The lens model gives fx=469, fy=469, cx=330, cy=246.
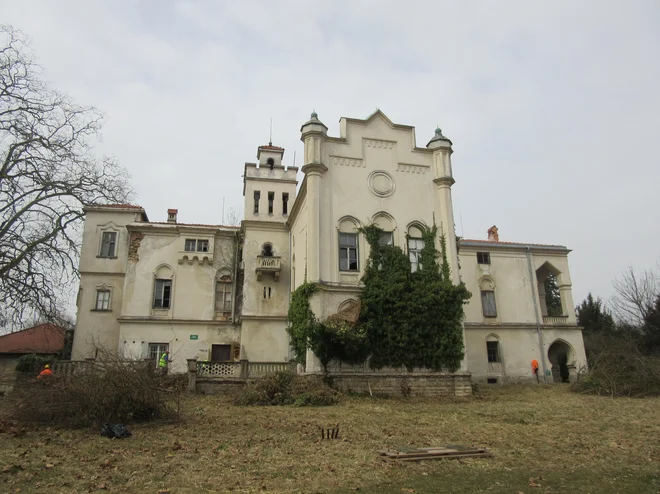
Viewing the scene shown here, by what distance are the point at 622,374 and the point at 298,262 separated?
17.1m

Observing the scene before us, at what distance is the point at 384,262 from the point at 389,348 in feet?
13.9

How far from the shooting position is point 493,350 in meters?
32.6

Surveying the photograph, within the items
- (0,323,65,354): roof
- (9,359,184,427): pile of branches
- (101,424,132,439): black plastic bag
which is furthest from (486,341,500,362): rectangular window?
(0,323,65,354): roof

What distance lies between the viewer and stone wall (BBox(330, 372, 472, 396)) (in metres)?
20.8

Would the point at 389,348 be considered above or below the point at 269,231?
below

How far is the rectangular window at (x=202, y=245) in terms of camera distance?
106ft

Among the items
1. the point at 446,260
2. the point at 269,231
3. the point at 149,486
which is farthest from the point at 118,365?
the point at 269,231

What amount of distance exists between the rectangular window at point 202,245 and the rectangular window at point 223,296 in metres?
2.46

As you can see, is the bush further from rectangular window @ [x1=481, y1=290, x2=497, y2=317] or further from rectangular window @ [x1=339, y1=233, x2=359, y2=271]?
rectangular window @ [x1=481, y1=290, x2=497, y2=317]

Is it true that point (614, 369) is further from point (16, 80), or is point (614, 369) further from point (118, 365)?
point (16, 80)

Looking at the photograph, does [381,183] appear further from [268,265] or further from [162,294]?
[162,294]

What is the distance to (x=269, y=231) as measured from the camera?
3180 centimetres

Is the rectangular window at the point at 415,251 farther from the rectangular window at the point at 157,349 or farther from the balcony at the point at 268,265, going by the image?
the rectangular window at the point at 157,349

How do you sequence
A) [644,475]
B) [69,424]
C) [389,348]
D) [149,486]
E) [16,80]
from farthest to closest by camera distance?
1. [389,348]
2. [16,80]
3. [69,424]
4. [644,475]
5. [149,486]
